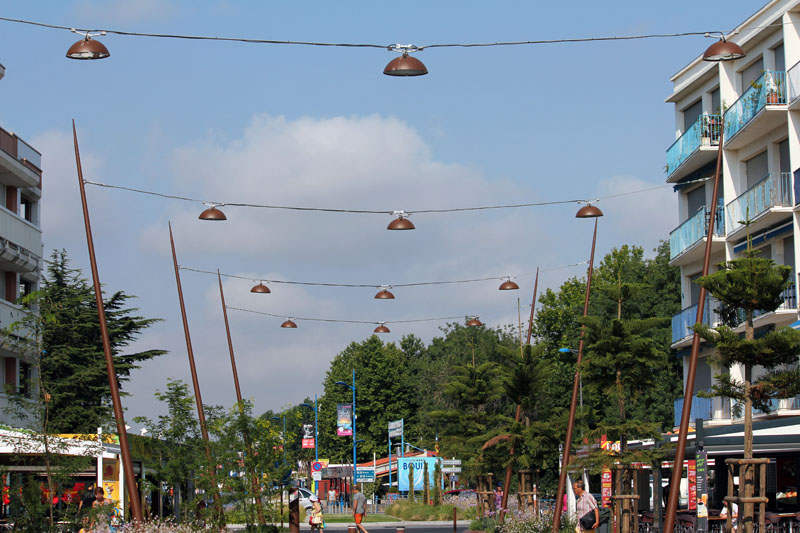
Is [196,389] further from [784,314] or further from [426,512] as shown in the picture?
[426,512]

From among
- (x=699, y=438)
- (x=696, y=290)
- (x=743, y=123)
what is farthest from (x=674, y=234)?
(x=699, y=438)

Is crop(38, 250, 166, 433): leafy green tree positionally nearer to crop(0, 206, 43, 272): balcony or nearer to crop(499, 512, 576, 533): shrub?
crop(0, 206, 43, 272): balcony

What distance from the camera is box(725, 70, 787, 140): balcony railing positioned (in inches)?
1345

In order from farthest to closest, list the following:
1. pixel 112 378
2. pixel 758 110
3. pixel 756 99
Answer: pixel 756 99, pixel 758 110, pixel 112 378

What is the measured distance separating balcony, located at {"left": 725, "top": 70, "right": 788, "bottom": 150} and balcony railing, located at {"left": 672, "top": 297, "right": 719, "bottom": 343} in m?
6.07

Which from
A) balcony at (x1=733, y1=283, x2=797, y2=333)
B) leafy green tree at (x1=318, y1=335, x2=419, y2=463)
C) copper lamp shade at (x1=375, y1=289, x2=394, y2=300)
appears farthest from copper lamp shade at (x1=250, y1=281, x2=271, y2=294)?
leafy green tree at (x1=318, y1=335, x2=419, y2=463)

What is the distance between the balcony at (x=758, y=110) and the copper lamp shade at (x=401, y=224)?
43.8 ft

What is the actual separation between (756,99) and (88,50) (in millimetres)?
24004

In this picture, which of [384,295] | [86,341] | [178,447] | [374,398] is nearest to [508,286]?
[384,295]

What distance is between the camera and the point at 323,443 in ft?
369

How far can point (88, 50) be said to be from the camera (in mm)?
17641

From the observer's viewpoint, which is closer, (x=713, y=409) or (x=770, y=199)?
(x=770, y=199)

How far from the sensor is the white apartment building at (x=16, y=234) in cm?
4156

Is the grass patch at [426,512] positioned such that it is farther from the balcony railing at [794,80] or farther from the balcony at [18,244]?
the balcony railing at [794,80]
